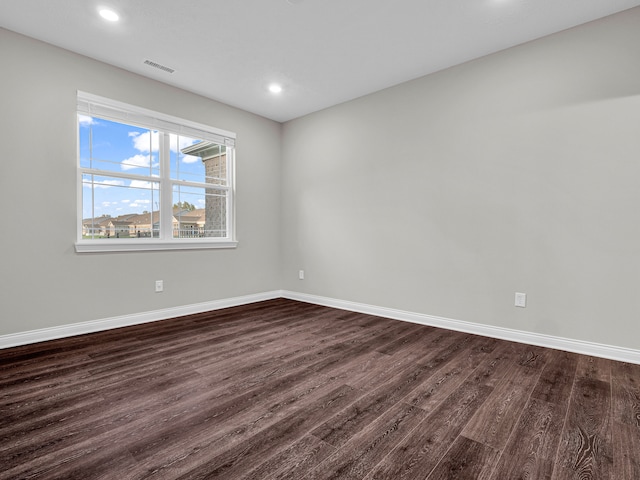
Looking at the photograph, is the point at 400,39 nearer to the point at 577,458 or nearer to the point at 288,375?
the point at 288,375

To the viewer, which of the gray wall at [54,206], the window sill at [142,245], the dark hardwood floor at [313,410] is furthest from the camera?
the window sill at [142,245]

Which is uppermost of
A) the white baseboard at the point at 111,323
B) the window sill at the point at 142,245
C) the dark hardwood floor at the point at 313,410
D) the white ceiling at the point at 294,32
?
the white ceiling at the point at 294,32

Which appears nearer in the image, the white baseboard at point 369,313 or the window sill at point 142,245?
the white baseboard at point 369,313

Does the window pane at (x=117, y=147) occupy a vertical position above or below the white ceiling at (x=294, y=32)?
below

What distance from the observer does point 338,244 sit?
4.32m

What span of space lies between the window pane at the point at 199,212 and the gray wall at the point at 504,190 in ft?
4.85

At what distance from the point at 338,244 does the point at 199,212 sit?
1851 millimetres

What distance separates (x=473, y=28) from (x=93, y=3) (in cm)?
299

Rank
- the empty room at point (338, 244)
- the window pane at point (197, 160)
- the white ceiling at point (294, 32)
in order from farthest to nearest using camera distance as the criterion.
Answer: the window pane at point (197, 160), the white ceiling at point (294, 32), the empty room at point (338, 244)

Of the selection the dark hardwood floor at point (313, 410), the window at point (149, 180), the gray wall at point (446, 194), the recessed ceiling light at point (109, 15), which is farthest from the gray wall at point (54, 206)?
the recessed ceiling light at point (109, 15)

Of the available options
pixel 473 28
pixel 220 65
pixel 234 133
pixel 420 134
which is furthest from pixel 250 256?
pixel 473 28

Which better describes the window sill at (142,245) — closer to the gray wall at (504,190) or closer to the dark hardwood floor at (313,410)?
the dark hardwood floor at (313,410)

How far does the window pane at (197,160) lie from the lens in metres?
3.87

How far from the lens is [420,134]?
11.6 feet
